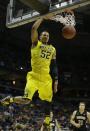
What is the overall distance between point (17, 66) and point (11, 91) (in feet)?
7.14

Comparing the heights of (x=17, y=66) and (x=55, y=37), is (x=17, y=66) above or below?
below

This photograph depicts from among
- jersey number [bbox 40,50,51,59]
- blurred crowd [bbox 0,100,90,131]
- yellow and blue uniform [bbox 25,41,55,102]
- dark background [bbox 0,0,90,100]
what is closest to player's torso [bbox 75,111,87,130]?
yellow and blue uniform [bbox 25,41,55,102]

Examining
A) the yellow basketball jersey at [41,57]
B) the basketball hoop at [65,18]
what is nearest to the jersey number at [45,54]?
the yellow basketball jersey at [41,57]

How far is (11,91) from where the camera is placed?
26.4 meters

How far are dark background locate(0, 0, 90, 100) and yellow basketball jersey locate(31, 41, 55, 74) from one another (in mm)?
15789

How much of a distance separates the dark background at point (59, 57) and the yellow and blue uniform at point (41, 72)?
15796mm

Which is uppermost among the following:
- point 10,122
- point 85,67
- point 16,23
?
point 16,23

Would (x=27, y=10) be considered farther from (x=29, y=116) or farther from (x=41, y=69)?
(x=29, y=116)

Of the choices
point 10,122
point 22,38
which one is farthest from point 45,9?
point 22,38

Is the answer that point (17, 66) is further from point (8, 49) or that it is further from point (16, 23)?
point (16, 23)

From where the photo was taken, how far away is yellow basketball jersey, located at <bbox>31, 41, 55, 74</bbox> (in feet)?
32.9

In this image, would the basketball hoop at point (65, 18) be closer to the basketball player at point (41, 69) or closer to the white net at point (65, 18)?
the white net at point (65, 18)

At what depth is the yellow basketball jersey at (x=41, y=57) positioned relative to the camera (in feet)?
32.9

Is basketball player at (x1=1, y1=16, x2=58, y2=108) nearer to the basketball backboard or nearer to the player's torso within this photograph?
the basketball backboard
